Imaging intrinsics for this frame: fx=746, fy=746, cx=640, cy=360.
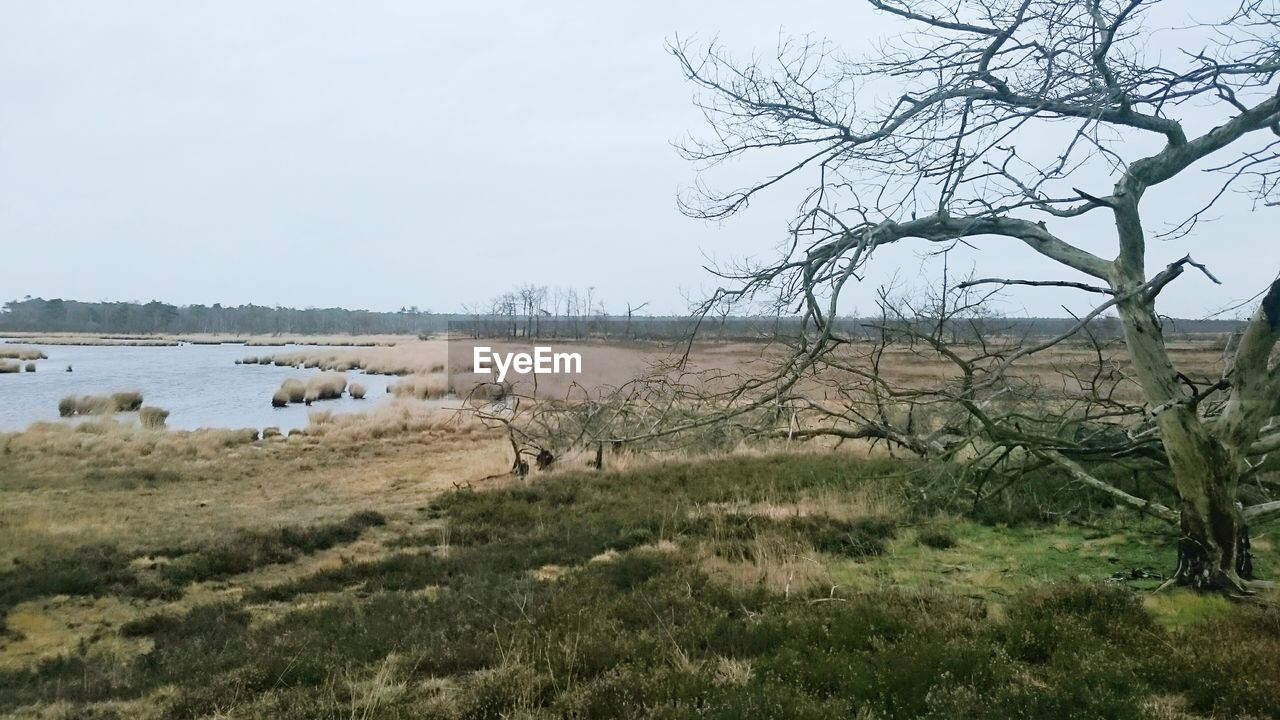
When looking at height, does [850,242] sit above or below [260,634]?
above

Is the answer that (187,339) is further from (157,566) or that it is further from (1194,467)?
(1194,467)

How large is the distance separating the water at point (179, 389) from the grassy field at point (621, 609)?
1722cm

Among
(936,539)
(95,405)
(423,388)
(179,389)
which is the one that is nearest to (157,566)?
(936,539)

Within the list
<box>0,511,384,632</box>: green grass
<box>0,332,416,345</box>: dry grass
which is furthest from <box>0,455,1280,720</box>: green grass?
<box>0,332,416,345</box>: dry grass

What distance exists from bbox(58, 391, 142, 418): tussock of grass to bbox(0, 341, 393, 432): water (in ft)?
1.72

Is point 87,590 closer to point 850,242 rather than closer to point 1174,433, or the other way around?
point 850,242

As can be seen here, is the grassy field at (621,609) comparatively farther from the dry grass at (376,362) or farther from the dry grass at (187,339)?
the dry grass at (187,339)

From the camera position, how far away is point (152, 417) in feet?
91.4

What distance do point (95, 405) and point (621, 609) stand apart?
109ft

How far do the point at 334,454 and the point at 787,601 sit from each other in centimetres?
1759

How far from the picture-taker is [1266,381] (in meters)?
5.30

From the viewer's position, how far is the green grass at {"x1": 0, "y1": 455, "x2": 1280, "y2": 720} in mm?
4289

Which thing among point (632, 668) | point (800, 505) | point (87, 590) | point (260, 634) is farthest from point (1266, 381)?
point (87, 590)

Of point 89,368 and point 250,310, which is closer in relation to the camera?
point 89,368
